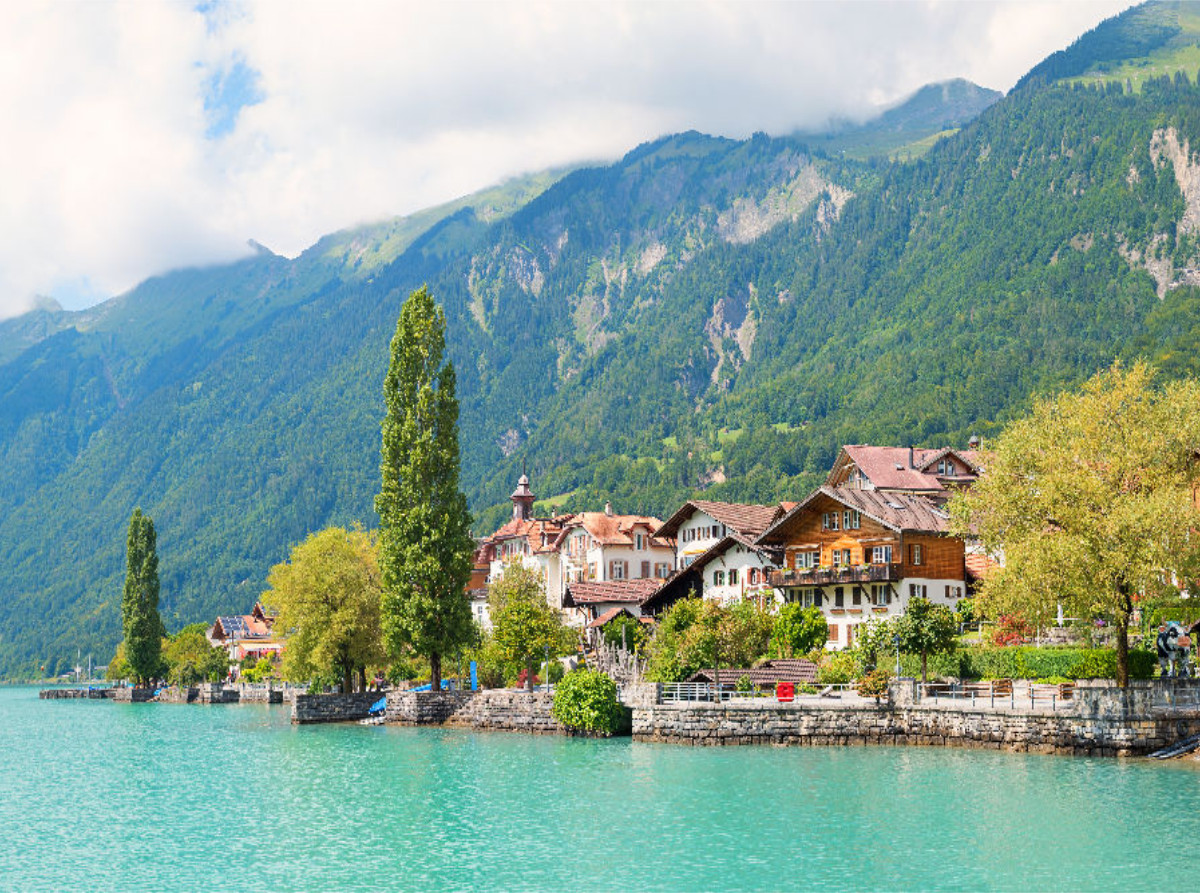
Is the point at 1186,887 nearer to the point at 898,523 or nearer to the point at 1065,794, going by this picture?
the point at 1065,794

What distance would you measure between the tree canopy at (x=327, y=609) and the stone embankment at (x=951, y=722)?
3405 centimetres

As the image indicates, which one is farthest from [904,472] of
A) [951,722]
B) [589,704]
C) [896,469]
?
[951,722]

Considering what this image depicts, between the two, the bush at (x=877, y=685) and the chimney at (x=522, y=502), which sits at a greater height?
the chimney at (x=522, y=502)

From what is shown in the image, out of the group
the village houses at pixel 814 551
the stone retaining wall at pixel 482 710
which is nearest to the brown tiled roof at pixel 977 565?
the village houses at pixel 814 551

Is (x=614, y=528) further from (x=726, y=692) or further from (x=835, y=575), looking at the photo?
(x=726, y=692)

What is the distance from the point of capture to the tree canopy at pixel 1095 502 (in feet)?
167

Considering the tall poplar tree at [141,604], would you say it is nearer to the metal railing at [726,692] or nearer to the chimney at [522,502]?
the chimney at [522,502]

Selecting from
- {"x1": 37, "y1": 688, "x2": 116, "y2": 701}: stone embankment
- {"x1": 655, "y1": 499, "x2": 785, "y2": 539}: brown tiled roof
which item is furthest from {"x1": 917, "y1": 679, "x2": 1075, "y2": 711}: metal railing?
Result: {"x1": 37, "y1": 688, "x2": 116, "y2": 701}: stone embankment

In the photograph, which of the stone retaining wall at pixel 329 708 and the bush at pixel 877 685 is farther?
the stone retaining wall at pixel 329 708

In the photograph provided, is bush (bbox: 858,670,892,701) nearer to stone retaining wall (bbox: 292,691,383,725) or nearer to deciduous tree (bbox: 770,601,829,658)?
deciduous tree (bbox: 770,601,829,658)

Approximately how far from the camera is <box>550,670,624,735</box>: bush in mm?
65250

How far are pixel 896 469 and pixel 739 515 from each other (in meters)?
18.3

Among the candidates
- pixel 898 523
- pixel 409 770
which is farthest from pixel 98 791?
pixel 898 523

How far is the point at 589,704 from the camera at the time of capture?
65500 mm
